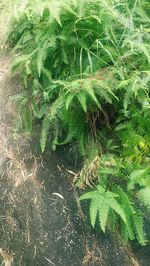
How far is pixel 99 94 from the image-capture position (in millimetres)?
3693

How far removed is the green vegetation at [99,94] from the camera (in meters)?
3.49

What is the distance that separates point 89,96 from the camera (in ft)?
12.4

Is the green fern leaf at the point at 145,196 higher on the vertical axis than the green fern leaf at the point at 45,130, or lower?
lower

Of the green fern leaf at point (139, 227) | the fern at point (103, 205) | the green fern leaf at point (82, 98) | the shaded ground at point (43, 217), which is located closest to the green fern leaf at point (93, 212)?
the fern at point (103, 205)

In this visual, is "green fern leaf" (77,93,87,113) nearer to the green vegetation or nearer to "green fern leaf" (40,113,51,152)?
the green vegetation

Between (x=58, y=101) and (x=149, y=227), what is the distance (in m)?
1.56

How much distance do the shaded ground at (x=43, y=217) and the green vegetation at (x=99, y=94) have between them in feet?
0.70

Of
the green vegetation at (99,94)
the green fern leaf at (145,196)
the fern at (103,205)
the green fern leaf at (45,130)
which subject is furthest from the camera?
the green fern leaf at (45,130)

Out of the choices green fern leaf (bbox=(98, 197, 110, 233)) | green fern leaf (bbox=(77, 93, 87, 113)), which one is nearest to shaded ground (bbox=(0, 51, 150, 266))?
green fern leaf (bbox=(98, 197, 110, 233))

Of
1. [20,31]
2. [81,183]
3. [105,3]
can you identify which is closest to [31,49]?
[20,31]

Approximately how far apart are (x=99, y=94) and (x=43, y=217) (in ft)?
4.79

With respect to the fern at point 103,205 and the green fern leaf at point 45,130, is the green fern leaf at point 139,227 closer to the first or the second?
the fern at point 103,205

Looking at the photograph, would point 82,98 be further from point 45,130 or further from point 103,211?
point 103,211

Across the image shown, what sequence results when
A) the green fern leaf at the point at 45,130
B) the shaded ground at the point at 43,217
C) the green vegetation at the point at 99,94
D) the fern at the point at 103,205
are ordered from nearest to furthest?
the fern at the point at 103,205, the green vegetation at the point at 99,94, the shaded ground at the point at 43,217, the green fern leaf at the point at 45,130
